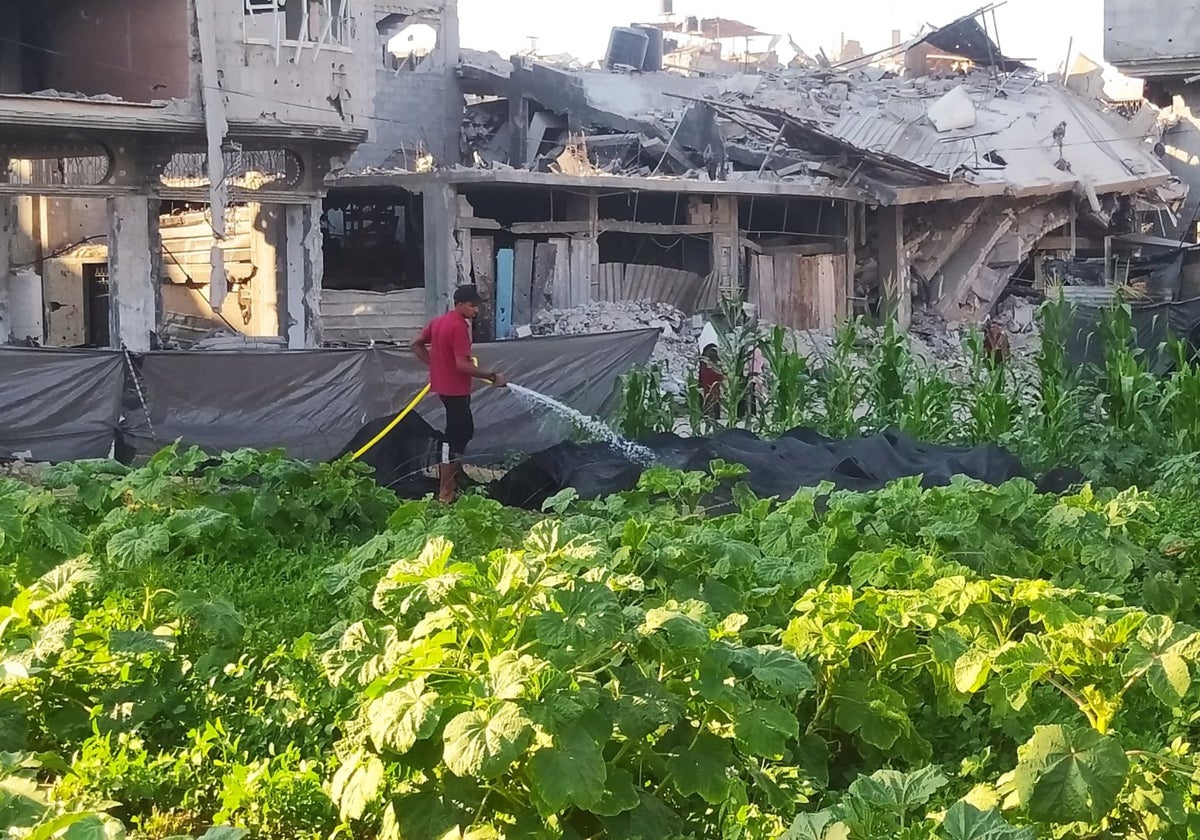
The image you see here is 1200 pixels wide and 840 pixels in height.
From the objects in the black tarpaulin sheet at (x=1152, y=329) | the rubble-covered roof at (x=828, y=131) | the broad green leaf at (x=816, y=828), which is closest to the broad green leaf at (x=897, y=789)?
the broad green leaf at (x=816, y=828)

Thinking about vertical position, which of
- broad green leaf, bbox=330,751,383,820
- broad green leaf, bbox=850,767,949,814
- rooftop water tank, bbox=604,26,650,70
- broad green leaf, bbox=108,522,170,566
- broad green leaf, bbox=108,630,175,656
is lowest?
broad green leaf, bbox=330,751,383,820

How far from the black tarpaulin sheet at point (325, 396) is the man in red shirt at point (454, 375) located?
65cm

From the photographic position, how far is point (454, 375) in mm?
10125

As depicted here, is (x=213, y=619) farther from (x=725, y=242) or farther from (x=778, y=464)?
(x=725, y=242)

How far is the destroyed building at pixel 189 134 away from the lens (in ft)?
57.9

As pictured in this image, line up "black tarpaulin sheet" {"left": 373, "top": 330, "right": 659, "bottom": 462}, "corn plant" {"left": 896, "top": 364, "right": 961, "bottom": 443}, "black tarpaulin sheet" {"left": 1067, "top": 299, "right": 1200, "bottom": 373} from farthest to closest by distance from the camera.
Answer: "black tarpaulin sheet" {"left": 1067, "top": 299, "right": 1200, "bottom": 373} < "black tarpaulin sheet" {"left": 373, "top": 330, "right": 659, "bottom": 462} < "corn plant" {"left": 896, "top": 364, "right": 961, "bottom": 443}

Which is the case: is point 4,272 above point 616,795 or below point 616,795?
above

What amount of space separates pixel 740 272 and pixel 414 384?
1319cm

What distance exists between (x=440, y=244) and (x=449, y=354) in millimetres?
10309

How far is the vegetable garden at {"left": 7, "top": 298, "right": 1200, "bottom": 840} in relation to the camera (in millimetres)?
3096

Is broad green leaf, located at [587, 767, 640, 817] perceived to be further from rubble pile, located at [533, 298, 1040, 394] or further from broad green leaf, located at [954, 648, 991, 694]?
rubble pile, located at [533, 298, 1040, 394]

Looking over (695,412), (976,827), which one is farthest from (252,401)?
(976,827)

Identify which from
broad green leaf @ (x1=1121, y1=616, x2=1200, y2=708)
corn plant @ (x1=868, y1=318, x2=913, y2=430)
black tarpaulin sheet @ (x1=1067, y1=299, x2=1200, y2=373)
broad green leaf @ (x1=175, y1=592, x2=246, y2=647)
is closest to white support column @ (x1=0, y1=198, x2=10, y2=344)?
corn plant @ (x1=868, y1=318, x2=913, y2=430)

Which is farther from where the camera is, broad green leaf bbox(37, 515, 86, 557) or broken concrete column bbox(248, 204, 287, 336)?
broken concrete column bbox(248, 204, 287, 336)
